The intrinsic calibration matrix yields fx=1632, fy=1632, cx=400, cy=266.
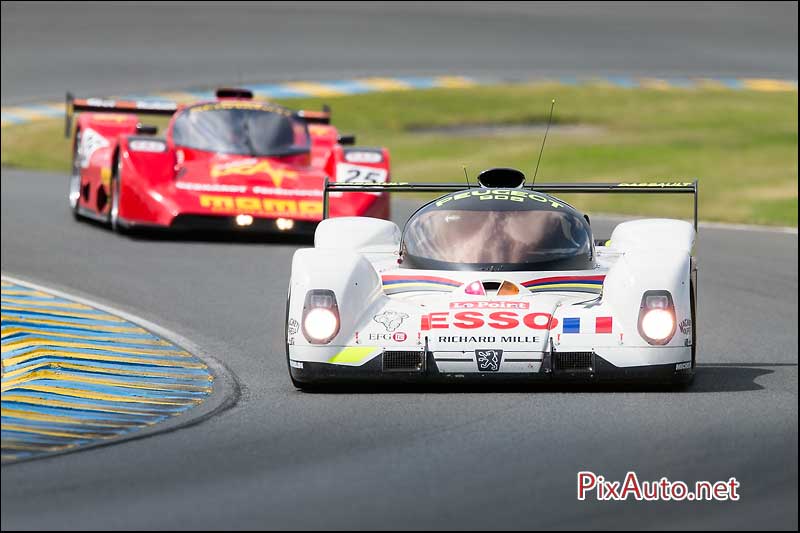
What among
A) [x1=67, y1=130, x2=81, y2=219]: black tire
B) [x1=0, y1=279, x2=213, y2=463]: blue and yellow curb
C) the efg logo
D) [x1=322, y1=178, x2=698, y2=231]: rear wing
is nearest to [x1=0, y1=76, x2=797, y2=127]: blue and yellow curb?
[x1=67, y1=130, x2=81, y2=219]: black tire

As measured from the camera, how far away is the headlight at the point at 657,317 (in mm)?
8195

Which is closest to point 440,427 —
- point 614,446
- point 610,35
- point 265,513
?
point 614,446

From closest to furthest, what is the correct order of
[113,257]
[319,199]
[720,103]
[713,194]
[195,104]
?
[113,257] < [319,199] < [195,104] < [713,194] < [720,103]

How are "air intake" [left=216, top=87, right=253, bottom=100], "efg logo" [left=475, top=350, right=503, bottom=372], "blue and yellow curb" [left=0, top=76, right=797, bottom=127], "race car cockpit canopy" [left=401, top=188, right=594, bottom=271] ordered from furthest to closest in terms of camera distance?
"blue and yellow curb" [left=0, top=76, right=797, bottom=127]
"air intake" [left=216, top=87, right=253, bottom=100]
"race car cockpit canopy" [left=401, top=188, right=594, bottom=271]
"efg logo" [left=475, top=350, right=503, bottom=372]

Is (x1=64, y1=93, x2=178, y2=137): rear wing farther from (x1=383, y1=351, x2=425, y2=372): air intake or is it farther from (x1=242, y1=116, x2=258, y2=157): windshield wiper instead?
(x1=383, y1=351, x2=425, y2=372): air intake

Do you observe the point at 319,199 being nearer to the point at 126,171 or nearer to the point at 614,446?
the point at 126,171

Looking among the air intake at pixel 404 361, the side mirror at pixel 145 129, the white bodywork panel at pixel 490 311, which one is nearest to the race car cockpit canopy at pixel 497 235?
the white bodywork panel at pixel 490 311

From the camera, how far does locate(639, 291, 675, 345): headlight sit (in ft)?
26.9

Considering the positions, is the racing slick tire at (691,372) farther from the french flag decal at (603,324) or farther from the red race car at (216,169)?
the red race car at (216,169)

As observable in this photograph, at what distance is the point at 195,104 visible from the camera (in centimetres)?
1694

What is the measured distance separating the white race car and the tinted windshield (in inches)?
294

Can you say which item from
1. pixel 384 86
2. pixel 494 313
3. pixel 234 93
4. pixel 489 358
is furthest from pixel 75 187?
pixel 384 86

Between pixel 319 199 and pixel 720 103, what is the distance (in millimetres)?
16613

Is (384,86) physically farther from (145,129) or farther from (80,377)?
(80,377)
